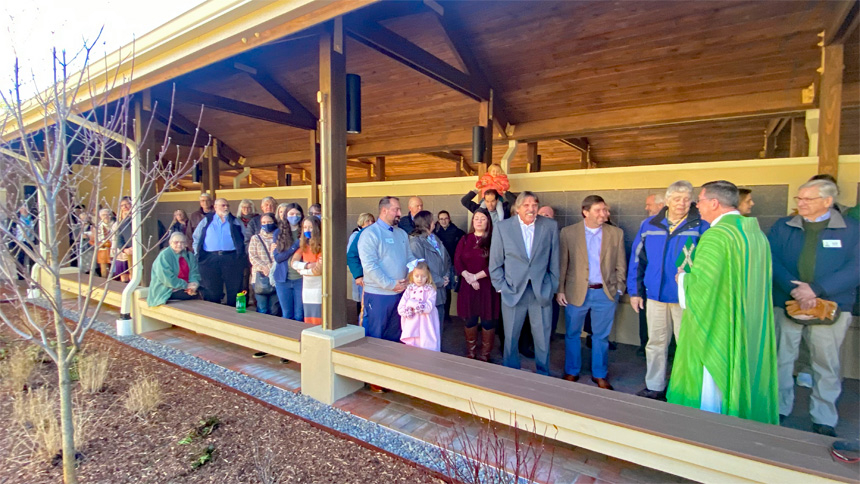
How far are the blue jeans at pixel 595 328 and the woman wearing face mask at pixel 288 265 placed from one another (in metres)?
2.62

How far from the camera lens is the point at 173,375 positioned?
3332 millimetres

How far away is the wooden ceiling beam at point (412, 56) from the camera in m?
3.21

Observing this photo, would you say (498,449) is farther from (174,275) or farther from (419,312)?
(174,275)

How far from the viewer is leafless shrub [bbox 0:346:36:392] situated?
10.1 ft

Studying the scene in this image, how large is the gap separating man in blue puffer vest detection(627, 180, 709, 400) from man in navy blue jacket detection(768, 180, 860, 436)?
1.76ft

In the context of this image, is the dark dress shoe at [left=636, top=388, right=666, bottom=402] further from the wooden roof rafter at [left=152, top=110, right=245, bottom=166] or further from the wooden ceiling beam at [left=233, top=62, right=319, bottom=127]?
the wooden roof rafter at [left=152, top=110, right=245, bottom=166]

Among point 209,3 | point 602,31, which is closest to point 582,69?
point 602,31

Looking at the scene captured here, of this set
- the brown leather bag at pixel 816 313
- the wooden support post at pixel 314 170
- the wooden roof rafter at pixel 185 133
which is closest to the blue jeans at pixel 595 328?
the brown leather bag at pixel 816 313

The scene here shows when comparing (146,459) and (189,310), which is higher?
(189,310)

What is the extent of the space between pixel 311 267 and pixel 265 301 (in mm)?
1257

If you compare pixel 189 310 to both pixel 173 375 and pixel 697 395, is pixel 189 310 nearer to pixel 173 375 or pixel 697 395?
pixel 173 375

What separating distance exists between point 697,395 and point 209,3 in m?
4.14

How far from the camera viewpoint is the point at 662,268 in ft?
9.65

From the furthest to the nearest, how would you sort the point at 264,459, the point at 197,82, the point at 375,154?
the point at 375,154, the point at 197,82, the point at 264,459
